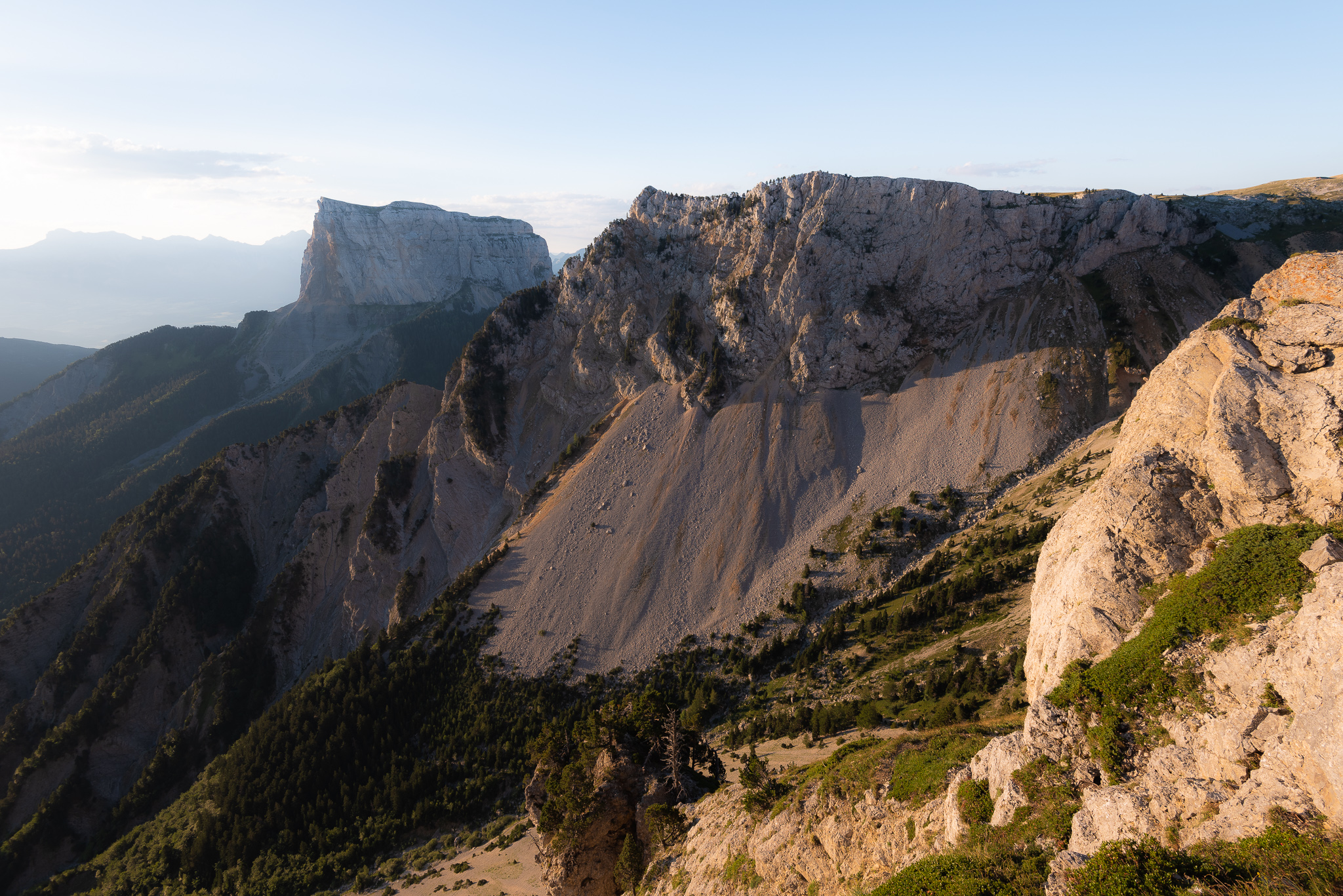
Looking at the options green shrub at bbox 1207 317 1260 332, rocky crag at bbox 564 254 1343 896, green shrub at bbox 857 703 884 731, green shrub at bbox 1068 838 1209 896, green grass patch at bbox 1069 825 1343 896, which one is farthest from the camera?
green shrub at bbox 857 703 884 731

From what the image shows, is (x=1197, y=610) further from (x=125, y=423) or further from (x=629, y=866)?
(x=125, y=423)

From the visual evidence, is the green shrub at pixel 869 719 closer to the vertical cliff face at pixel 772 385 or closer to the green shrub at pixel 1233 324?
the vertical cliff face at pixel 772 385

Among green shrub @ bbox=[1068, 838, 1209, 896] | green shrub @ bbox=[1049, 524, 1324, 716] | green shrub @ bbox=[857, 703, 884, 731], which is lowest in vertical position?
green shrub @ bbox=[857, 703, 884, 731]

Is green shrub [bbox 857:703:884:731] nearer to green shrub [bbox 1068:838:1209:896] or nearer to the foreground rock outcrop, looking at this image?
the foreground rock outcrop

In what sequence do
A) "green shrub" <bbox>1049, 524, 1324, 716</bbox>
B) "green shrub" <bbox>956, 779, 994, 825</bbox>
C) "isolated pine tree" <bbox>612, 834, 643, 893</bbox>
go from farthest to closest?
"isolated pine tree" <bbox>612, 834, 643, 893</bbox> → "green shrub" <bbox>956, 779, 994, 825</bbox> → "green shrub" <bbox>1049, 524, 1324, 716</bbox>

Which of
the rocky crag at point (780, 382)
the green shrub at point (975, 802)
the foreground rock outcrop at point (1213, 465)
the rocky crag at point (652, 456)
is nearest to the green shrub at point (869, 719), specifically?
the rocky crag at point (652, 456)

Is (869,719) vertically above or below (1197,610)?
below

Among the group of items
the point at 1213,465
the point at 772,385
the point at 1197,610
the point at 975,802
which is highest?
the point at 772,385

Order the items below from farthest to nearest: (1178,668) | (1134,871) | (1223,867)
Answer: (1178,668), (1134,871), (1223,867)

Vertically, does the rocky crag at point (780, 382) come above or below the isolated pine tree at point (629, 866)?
above

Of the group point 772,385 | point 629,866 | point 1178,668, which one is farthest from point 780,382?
point 1178,668

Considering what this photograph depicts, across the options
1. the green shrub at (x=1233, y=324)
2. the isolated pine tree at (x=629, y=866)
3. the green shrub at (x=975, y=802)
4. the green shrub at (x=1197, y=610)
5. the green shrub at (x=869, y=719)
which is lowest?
the green shrub at (x=869, y=719)

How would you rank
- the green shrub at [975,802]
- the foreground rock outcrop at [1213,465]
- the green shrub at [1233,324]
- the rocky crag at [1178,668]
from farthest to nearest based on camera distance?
1. the green shrub at [1233,324]
2. the foreground rock outcrop at [1213,465]
3. the green shrub at [975,802]
4. the rocky crag at [1178,668]

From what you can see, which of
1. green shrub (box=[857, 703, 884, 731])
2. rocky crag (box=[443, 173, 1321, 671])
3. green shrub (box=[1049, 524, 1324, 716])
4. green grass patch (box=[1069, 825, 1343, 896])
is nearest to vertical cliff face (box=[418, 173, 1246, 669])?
rocky crag (box=[443, 173, 1321, 671])
